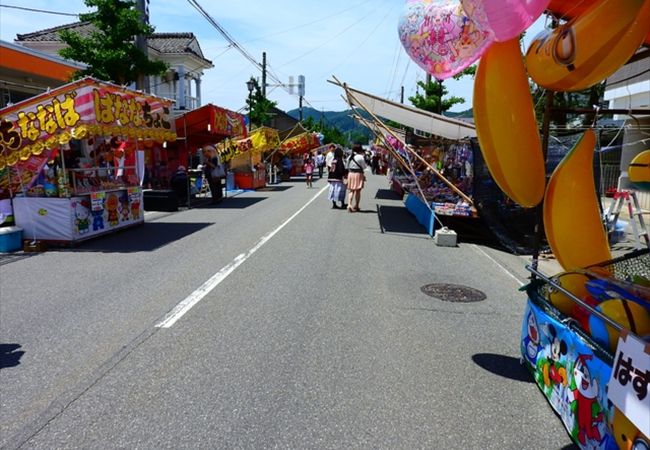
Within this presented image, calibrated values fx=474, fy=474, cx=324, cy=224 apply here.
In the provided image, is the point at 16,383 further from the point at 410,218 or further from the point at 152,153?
the point at 152,153

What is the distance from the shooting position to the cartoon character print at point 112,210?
10656 mm

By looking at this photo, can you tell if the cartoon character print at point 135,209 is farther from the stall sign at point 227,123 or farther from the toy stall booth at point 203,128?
the stall sign at point 227,123

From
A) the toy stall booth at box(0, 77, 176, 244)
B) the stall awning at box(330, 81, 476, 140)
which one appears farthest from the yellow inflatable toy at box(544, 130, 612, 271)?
the stall awning at box(330, 81, 476, 140)

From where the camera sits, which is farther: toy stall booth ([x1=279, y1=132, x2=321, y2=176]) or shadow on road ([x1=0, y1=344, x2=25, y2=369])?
toy stall booth ([x1=279, y1=132, x2=321, y2=176])

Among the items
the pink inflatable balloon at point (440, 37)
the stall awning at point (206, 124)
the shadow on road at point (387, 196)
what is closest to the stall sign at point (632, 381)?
the pink inflatable balloon at point (440, 37)

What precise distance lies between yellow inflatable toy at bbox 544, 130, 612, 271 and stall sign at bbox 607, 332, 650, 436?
123 cm

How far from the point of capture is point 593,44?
2676 mm

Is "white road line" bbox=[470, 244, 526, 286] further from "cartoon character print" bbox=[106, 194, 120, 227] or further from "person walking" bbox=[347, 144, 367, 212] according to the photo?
"cartoon character print" bbox=[106, 194, 120, 227]

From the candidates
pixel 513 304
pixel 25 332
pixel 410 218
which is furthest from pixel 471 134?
pixel 25 332

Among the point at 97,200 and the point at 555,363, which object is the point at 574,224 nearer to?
the point at 555,363

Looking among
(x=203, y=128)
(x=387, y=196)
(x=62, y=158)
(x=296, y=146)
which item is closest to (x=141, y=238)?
(x=62, y=158)

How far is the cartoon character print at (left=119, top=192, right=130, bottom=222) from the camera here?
36.7 ft

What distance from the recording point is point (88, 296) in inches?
239

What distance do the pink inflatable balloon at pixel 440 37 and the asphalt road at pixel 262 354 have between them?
2.83 metres
